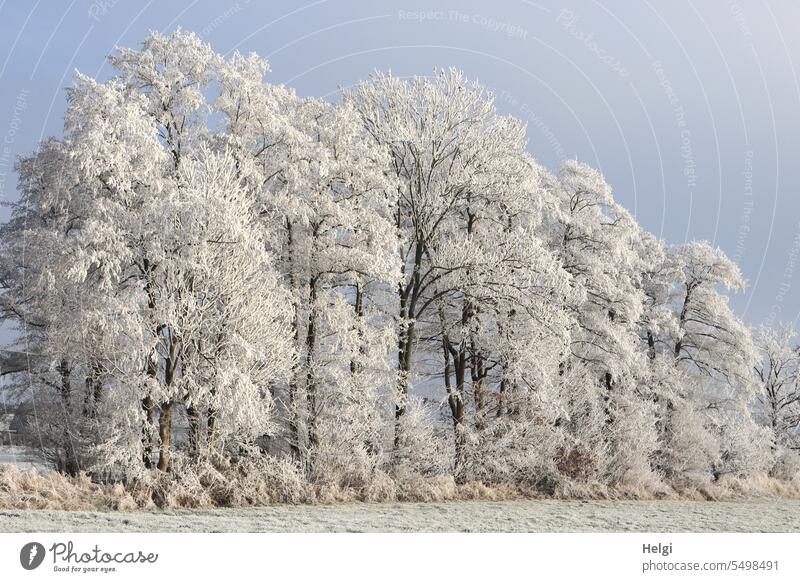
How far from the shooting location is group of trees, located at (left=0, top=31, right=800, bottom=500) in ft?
74.5

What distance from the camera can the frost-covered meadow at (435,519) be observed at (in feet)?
60.3

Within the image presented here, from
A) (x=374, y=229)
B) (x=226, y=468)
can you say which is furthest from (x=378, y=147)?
(x=226, y=468)

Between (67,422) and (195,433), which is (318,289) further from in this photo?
(67,422)

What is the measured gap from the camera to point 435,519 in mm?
22125

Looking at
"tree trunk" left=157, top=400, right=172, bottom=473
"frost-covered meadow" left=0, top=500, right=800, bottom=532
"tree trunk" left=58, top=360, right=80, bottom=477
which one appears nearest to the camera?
"frost-covered meadow" left=0, top=500, right=800, bottom=532

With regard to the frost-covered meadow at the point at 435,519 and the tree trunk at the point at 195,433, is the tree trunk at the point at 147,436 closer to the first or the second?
the tree trunk at the point at 195,433

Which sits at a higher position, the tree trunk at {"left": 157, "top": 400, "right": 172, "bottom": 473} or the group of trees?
the group of trees

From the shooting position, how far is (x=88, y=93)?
22859mm
